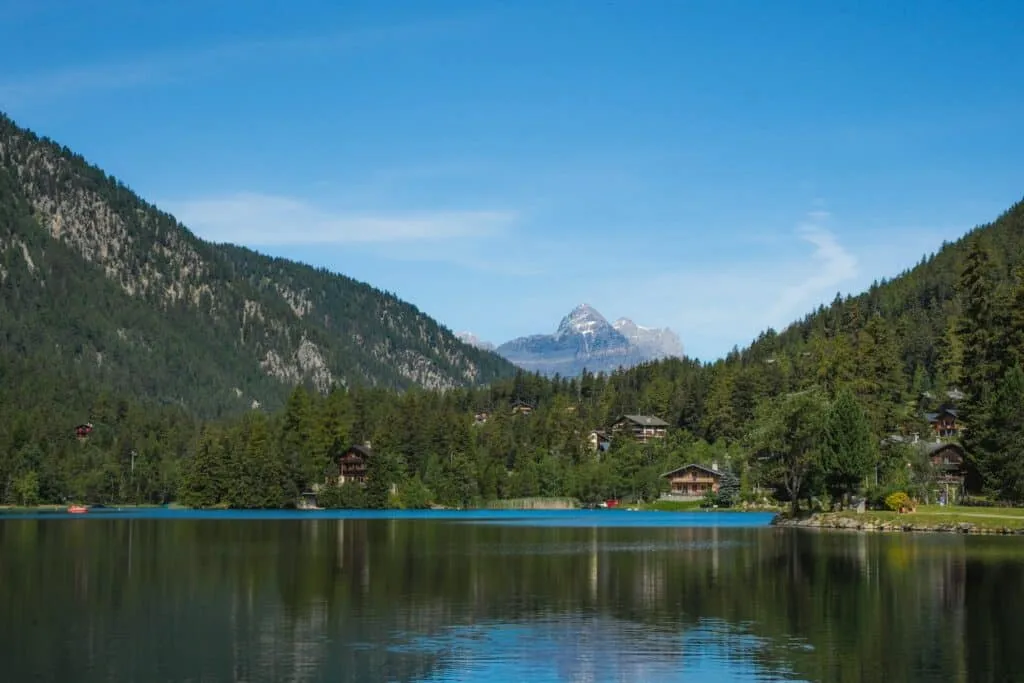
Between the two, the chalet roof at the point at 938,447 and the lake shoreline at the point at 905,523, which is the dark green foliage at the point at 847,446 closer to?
the lake shoreline at the point at 905,523

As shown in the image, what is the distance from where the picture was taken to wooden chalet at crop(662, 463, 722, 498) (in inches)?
7574

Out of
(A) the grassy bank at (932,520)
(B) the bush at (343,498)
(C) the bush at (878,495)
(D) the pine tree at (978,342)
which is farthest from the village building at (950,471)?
(B) the bush at (343,498)

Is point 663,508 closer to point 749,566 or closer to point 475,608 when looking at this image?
point 749,566

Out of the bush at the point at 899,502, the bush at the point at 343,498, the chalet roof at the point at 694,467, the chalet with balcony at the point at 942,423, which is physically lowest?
the bush at the point at 343,498

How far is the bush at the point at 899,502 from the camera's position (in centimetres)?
10756

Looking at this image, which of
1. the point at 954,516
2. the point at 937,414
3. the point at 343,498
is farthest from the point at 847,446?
the point at 343,498

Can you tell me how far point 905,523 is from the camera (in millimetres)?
100312

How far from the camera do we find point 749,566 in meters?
62.3

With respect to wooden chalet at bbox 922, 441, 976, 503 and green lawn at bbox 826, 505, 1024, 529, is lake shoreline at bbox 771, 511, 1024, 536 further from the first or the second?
A: wooden chalet at bbox 922, 441, 976, 503

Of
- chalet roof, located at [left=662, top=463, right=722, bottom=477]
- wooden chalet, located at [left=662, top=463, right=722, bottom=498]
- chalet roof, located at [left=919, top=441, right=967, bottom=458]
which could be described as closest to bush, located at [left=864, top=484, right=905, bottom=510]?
chalet roof, located at [left=919, top=441, right=967, bottom=458]

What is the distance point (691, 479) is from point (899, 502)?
8627cm

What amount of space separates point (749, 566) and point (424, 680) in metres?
36.1

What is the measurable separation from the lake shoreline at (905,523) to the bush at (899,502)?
11.9 feet

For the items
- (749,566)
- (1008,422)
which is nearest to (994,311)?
(1008,422)
